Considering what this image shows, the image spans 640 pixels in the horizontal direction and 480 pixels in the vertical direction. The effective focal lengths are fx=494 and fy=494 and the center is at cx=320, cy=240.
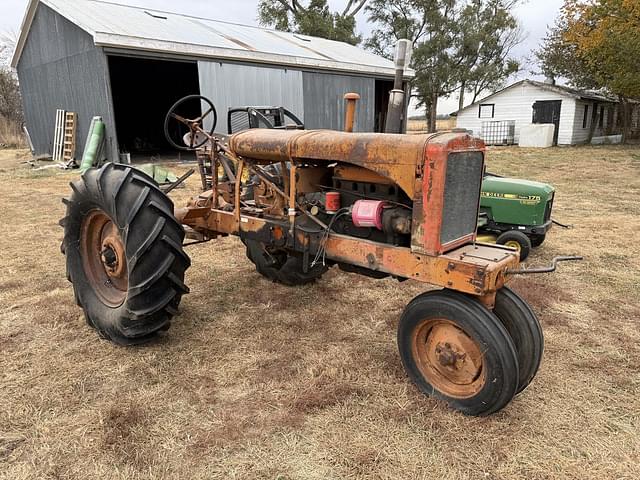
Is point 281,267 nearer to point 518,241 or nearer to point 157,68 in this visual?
point 518,241

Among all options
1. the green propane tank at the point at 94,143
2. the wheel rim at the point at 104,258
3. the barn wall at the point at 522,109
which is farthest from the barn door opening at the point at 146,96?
the wheel rim at the point at 104,258

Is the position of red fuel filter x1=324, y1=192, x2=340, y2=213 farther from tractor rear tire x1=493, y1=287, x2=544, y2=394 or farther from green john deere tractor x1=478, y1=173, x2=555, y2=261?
green john deere tractor x1=478, y1=173, x2=555, y2=261

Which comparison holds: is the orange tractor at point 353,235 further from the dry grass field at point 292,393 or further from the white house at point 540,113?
the white house at point 540,113

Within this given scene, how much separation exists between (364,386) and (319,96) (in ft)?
42.0

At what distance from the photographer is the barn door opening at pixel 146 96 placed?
669 inches

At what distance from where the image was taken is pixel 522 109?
21375mm

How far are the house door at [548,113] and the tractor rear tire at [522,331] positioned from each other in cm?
2052

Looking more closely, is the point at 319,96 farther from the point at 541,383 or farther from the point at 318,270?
the point at 541,383

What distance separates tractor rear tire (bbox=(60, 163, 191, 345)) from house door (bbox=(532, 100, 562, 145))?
20961 millimetres

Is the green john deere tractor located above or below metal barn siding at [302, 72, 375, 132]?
below

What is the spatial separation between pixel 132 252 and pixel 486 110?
22.2m

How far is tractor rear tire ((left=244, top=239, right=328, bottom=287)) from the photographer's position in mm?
3795

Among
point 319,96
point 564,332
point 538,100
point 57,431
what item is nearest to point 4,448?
point 57,431

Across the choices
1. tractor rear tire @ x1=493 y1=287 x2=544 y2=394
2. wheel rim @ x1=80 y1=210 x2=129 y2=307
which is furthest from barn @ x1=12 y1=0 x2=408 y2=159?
tractor rear tire @ x1=493 y1=287 x2=544 y2=394
